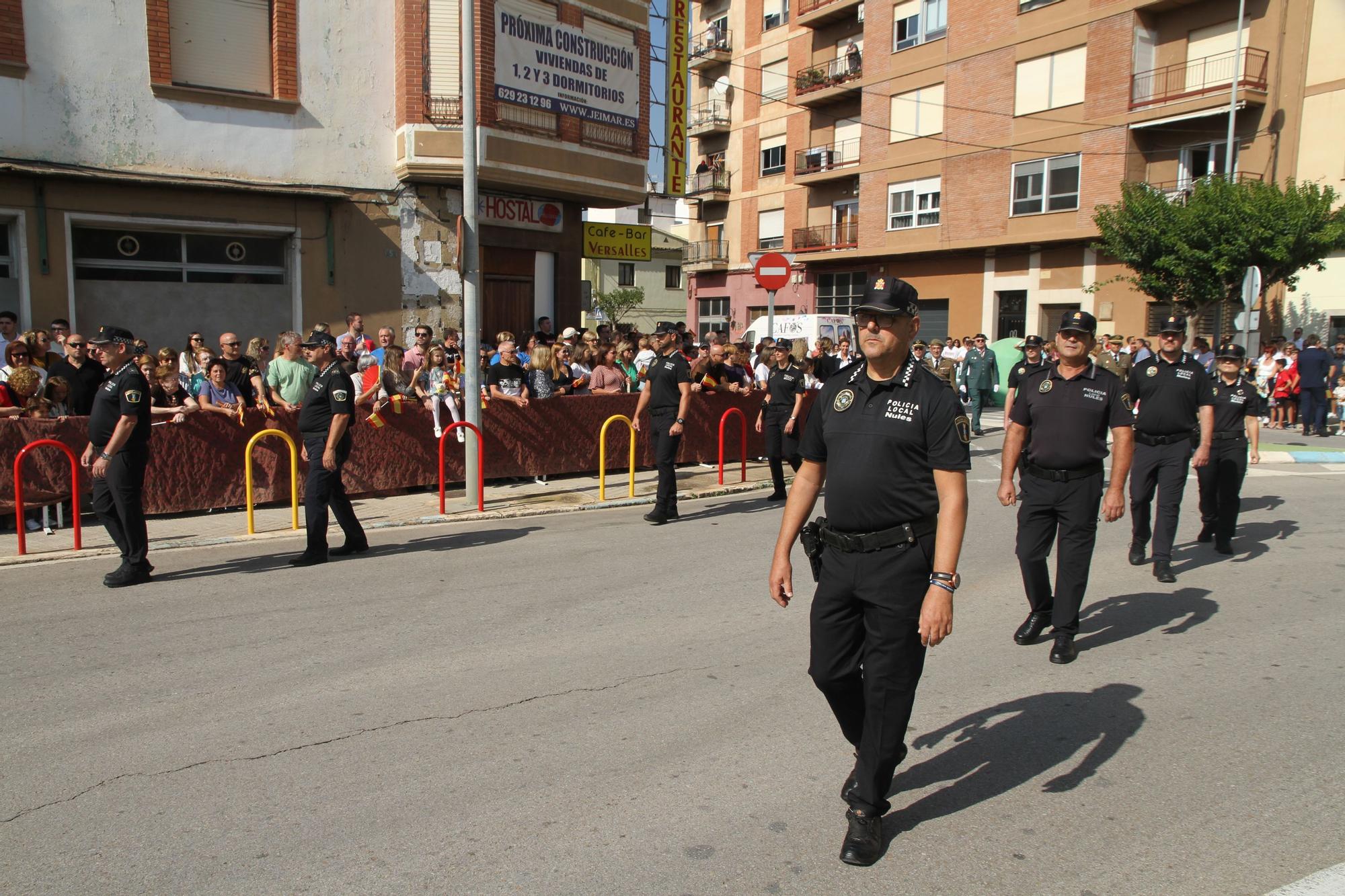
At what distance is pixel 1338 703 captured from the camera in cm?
501

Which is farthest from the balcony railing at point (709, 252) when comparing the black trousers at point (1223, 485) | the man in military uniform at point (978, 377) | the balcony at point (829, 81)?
the black trousers at point (1223, 485)

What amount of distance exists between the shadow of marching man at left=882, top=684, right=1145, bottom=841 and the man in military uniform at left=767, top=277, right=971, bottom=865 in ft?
1.46

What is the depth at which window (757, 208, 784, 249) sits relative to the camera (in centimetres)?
4459

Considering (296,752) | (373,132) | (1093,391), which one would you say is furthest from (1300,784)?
(373,132)

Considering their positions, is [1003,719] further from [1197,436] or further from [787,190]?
[787,190]

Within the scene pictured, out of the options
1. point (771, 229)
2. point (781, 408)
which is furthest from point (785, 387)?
point (771, 229)

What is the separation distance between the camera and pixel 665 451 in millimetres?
9953

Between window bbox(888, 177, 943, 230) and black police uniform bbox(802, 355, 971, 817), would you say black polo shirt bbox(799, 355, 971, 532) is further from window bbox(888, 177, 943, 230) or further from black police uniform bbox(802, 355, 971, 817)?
window bbox(888, 177, 943, 230)

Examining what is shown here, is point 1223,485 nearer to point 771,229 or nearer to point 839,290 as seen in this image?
point 839,290

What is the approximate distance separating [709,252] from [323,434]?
4117 centimetres

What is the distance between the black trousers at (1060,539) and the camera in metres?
5.73

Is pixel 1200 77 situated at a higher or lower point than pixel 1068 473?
higher

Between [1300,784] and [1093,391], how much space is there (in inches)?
102

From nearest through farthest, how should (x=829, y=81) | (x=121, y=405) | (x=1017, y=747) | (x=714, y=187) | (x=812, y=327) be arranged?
1. (x=1017, y=747)
2. (x=121, y=405)
3. (x=812, y=327)
4. (x=829, y=81)
5. (x=714, y=187)
